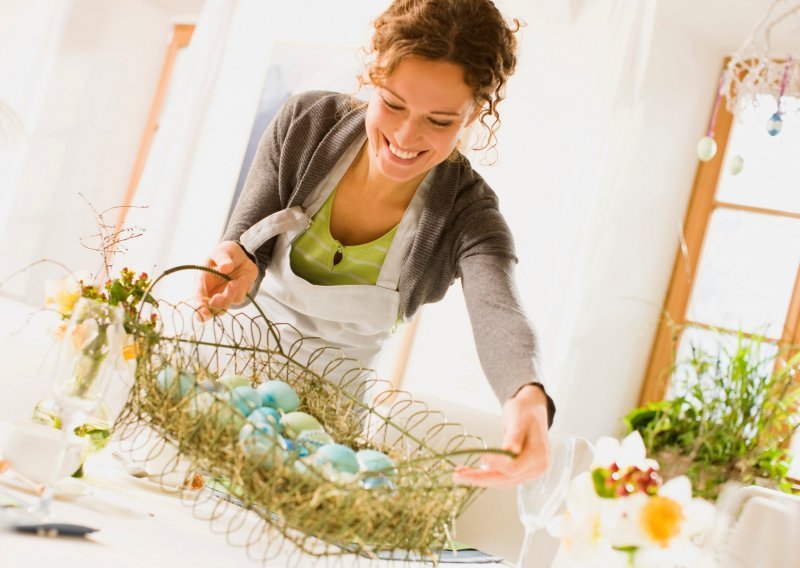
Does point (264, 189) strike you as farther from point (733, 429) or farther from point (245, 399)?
point (733, 429)

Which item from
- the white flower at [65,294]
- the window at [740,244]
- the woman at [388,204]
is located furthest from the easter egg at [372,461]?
the window at [740,244]

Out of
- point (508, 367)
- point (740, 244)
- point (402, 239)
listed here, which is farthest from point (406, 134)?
point (740, 244)

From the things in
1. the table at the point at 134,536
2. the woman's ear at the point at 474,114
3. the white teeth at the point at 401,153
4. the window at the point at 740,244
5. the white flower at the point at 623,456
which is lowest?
the table at the point at 134,536

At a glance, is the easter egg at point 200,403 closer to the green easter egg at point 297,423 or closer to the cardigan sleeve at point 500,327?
the green easter egg at point 297,423

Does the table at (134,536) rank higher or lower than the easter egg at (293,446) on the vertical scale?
lower

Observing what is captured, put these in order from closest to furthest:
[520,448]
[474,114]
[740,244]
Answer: [520,448], [474,114], [740,244]

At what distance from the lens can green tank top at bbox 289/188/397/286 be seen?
5.37 ft

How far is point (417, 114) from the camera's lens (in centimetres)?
137

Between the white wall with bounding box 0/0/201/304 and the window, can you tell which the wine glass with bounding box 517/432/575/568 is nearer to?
the window

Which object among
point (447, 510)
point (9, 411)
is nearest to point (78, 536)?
point (447, 510)

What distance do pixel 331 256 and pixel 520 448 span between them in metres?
0.73

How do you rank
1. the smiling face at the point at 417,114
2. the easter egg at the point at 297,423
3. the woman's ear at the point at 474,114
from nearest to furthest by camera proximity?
the easter egg at the point at 297,423 → the smiling face at the point at 417,114 → the woman's ear at the point at 474,114

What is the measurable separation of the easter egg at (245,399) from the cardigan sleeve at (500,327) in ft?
1.00

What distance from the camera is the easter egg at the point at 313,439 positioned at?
103 centimetres
